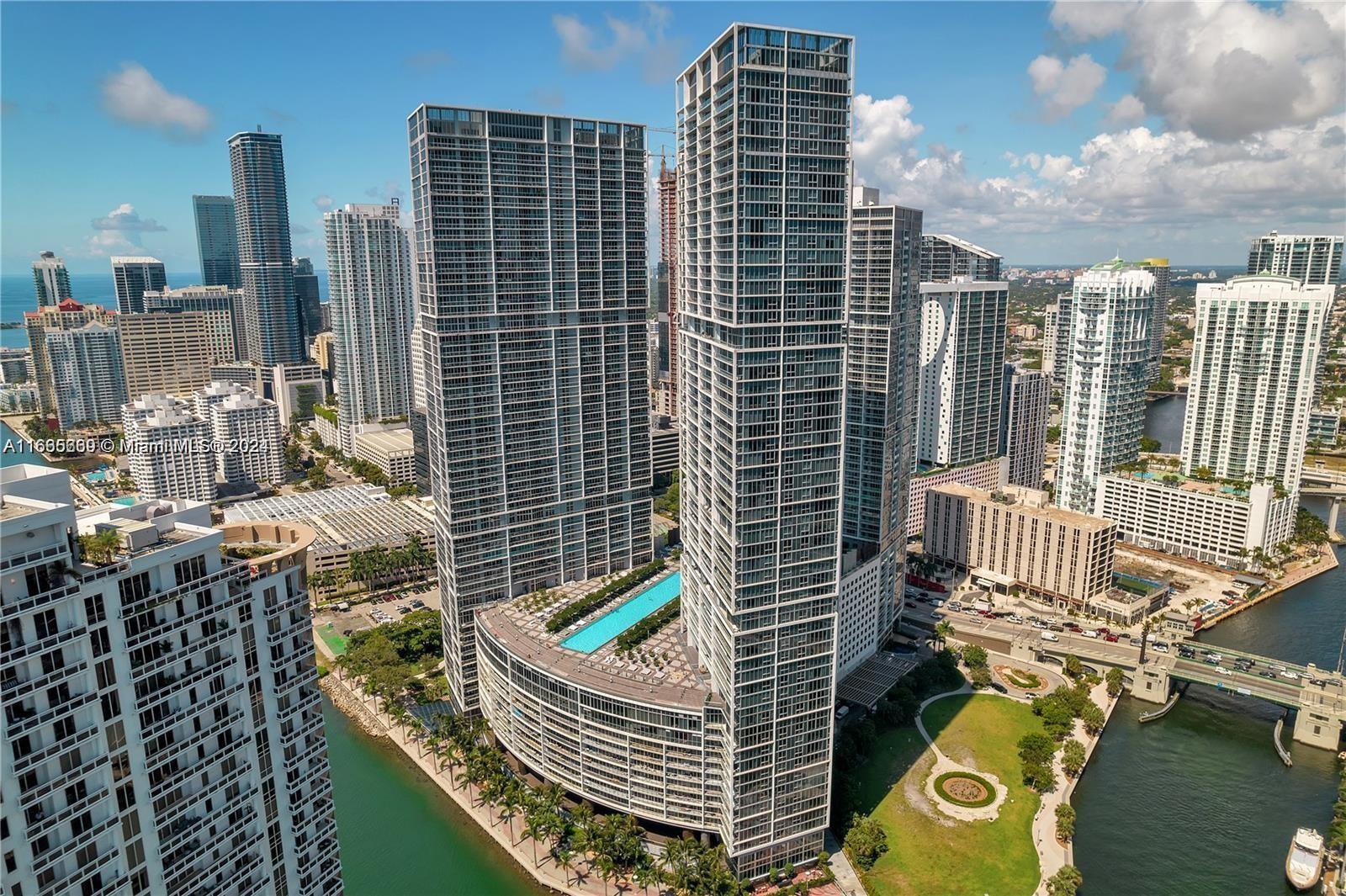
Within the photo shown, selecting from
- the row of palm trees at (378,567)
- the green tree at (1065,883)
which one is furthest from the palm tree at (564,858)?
the row of palm trees at (378,567)

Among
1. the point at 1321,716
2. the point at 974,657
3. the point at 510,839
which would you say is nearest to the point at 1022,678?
the point at 974,657

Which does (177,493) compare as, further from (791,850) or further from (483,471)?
(791,850)

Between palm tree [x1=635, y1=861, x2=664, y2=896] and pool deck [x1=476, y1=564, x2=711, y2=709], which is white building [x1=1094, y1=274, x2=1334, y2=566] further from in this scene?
palm tree [x1=635, y1=861, x2=664, y2=896]

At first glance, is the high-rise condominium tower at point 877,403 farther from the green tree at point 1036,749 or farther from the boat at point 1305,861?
the boat at point 1305,861

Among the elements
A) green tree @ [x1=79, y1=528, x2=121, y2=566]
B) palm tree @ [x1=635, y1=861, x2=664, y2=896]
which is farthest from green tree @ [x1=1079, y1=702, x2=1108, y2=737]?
green tree @ [x1=79, y1=528, x2=121, y2=566]

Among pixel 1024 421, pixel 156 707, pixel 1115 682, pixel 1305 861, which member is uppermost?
pixel 156 707

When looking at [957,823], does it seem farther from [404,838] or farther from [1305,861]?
[404,838]

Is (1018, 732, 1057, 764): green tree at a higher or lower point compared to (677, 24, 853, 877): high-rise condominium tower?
lower
